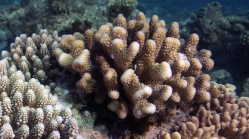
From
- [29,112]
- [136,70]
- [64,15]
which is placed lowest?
[64,15]

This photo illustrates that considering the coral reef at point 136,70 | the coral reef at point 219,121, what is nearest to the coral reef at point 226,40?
the coral reef at point 219,121

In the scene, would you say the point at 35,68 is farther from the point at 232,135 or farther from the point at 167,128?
the point at 232,135

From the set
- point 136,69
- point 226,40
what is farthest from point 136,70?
point 226,40

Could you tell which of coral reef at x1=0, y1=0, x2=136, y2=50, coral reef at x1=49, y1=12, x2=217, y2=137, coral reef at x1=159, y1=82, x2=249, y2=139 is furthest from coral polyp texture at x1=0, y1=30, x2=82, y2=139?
coral reef at x1=0, y1=0, x2=136, y2=50

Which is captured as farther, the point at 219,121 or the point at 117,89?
the point at 219,121

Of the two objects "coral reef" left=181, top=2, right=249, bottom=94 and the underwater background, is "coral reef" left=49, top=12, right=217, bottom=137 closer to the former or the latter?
the underwater background

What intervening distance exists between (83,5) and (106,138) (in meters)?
6.49

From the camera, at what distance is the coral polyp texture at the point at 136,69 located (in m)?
2.77

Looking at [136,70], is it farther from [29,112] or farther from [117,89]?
[29,112]

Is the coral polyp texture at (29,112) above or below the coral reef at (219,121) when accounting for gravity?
above

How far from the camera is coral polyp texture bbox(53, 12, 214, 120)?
9.07ft

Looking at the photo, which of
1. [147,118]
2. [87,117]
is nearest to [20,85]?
[87,117]

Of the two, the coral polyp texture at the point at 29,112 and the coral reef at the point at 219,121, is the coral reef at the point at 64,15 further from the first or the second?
the coral reef at the point at 219,121

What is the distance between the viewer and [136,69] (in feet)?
9.82
